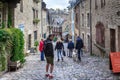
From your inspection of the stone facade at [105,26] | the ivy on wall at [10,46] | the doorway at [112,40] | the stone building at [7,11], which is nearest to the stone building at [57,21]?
the stone facade at [105,26]

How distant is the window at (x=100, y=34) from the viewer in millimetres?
20953

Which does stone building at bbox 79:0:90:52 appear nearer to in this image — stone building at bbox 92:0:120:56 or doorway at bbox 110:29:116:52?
stone building at bbox 92:0:120:56

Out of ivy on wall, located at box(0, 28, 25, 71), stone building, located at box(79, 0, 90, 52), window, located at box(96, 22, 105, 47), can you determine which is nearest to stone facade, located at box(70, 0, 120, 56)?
window, located at box(96, 22, 105, 47)

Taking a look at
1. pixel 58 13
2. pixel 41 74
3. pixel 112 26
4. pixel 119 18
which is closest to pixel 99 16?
pixel 112 26

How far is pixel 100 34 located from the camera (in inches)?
853

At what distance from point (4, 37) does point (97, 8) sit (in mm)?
11845

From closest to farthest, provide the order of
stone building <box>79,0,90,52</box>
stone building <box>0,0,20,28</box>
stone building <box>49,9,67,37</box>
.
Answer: stone building <box>0,0,20,28</box> < stone building <box>79,0,90,52</box> < stone building <box>49,9,67,37</box>

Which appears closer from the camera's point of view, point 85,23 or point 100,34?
point 100,34

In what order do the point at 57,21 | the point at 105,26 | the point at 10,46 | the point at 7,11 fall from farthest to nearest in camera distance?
the point at 57,21 < the point at 105,26 < the point at 7,11 < the point at 10,46

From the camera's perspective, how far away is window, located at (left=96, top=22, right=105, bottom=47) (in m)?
21.0

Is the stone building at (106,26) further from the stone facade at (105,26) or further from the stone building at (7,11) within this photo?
the stone building at (7,11)

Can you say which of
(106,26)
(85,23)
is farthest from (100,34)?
(85,23)

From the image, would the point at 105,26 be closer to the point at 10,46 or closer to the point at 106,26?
the point at 106,26

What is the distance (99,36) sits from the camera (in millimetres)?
22172
